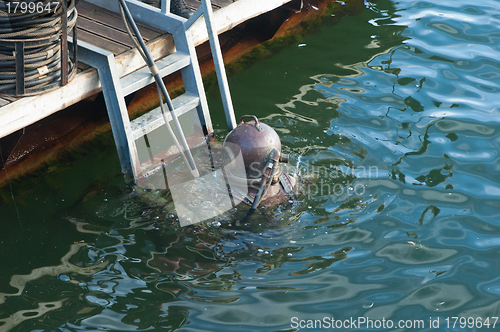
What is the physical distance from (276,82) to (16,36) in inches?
136

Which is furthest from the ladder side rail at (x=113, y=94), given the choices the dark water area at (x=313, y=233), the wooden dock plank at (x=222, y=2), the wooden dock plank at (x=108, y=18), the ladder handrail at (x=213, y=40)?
the wooden dock plank at (x=222, y=2)

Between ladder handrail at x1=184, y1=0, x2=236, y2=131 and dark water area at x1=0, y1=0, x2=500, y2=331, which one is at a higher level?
ladder handrail at x1=184, y1=0, x2=236, y2=131

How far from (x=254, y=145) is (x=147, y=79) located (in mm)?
1293

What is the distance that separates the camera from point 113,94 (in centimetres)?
426

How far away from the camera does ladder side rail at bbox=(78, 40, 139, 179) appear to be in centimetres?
420

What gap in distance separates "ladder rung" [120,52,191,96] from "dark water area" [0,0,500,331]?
1014mm

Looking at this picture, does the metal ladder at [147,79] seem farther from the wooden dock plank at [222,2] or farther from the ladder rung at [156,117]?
the wooden dock plank at [222,2]

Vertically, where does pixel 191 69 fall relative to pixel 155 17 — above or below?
below

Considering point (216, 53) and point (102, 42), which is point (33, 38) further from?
point (216, 53)

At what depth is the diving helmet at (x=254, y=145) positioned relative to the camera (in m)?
4.01

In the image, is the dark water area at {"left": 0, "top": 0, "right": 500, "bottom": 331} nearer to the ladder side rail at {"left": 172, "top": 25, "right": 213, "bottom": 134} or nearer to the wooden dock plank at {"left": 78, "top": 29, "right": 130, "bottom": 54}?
the ladder side rail at {"left": 172, "top": 25, "right": 213, "bottom": 134}

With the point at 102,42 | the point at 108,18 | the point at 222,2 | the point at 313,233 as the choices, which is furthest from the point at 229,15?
the point at 313,233

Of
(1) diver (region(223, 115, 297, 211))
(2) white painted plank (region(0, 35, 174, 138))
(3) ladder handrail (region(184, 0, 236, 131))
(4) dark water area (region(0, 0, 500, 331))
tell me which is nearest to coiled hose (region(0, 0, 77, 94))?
(2) white painted plank (region(0, 35, 174, 138))

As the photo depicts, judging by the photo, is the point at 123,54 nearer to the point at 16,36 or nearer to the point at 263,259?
the point at 16,36
